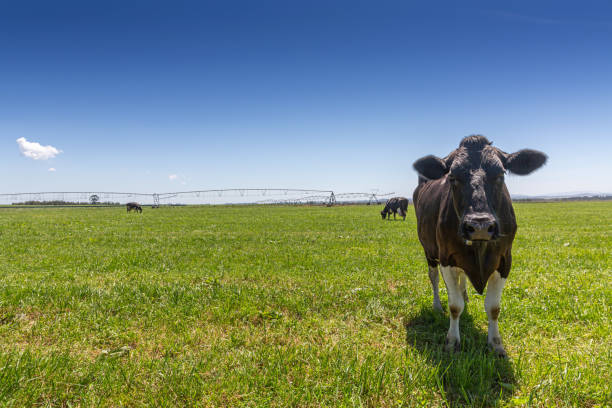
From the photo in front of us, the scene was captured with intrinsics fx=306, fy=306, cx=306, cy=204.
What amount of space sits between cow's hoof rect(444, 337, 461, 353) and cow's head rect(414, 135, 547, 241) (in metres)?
1.59

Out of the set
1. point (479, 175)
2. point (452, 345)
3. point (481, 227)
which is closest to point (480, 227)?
point (481, 227)

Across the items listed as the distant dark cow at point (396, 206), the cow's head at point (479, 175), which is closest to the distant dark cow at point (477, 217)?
the cow's head at point (479, 175)

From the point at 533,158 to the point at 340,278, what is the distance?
165 inches

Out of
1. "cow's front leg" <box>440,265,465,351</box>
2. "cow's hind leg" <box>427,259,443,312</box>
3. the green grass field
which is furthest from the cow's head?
"cow's hind leg" <box>427,259,443,312</box>

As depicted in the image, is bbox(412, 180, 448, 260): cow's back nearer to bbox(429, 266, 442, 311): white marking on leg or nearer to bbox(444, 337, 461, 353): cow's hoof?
bbox(429, 266, 442, 311): white marking on leg

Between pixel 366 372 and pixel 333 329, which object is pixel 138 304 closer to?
pixel 333 329

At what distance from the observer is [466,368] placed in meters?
3.13

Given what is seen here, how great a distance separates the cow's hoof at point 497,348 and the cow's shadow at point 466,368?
0.07m

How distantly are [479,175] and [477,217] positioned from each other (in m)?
0.58

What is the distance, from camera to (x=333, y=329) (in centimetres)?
423

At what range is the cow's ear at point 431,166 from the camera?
392 cm

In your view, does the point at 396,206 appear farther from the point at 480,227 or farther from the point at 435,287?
the point at 480,227

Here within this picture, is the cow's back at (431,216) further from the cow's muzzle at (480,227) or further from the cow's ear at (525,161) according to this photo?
the cow's muzzle at (480,227)

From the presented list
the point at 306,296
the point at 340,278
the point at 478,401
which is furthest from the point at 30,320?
the point at 478,401
